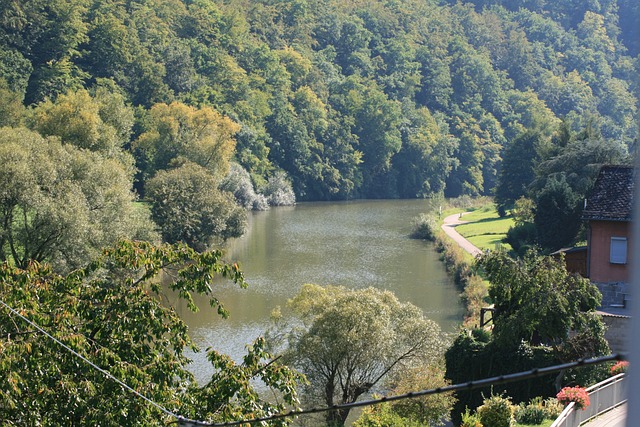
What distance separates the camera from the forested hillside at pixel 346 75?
6150cm

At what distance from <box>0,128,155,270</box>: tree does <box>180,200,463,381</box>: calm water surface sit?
4.05 meters

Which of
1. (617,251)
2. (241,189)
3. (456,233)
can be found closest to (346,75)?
(241,189)

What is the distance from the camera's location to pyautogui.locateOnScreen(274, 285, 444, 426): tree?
61.1 feet

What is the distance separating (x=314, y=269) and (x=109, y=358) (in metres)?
26.8

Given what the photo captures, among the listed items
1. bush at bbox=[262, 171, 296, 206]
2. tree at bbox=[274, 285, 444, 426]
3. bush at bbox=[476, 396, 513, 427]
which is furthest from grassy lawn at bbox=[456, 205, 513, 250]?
bush at bbox=[476, 396, 513, 427]

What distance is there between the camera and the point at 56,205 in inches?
1051

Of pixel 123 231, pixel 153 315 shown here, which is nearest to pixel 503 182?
pixel 123 231

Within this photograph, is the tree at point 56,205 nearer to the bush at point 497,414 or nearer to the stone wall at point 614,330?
the stone wall at point 614,330

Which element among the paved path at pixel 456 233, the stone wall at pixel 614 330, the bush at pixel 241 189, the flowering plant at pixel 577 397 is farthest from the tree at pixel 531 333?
the bush at pixel 241 189

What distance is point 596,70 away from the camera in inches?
4188

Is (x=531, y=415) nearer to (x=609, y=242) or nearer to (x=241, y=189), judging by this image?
(x=609, y=242)

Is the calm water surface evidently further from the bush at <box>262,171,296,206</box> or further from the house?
the bush at <box>262,171,296,206</box>

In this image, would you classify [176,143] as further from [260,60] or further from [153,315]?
[153,315]

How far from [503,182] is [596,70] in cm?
5735
